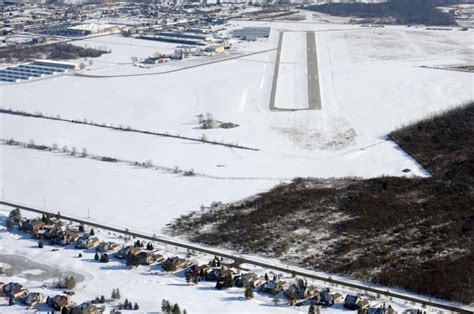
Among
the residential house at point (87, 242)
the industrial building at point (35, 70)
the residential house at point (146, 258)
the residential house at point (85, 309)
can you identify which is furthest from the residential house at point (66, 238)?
the industrial building at point (35, 70)

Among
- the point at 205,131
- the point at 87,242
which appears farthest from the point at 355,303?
the point at 205,131

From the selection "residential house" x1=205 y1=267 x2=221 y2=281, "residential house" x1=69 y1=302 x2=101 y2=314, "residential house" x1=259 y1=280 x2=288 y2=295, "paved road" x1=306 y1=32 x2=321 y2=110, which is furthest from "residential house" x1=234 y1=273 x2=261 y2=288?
"paved road" x1=306 y1=32 x2=321 y2=110

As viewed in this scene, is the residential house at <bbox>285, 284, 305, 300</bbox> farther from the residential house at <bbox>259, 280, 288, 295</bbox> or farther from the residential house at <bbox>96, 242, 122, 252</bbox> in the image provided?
the residential house at <bbox>96, 242, 122, 252</bbox>

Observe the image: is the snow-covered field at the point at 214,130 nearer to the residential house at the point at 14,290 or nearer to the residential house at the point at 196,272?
the residential house at the point at 196,272

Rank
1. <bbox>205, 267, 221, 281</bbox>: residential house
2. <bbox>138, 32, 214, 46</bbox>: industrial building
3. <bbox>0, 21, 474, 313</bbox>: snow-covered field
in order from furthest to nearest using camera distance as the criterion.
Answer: <bbox>138, 32, 214, 46</bbox>: industrial building
<bbox>0, 21, 474, 313</bbox>: snow-covered field
<bbox>205, 267, 221, 281</bbox>: residential house

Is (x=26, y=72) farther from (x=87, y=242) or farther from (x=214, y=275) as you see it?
(x=214, y=275)
